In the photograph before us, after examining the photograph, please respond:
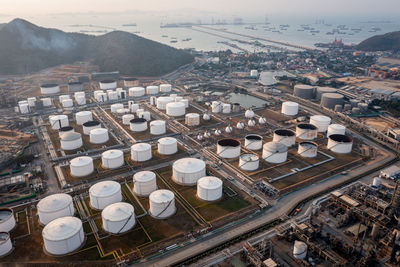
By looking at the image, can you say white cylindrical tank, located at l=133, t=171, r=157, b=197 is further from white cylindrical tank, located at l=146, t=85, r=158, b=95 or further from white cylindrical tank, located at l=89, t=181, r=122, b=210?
white cylindrical tank, located at l=146, t=85, r=158, b=95

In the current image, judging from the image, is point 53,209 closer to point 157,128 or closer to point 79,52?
point 157,128

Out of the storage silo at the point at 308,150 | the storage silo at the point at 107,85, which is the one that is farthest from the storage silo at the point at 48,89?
the storage silo at the point at 308,150

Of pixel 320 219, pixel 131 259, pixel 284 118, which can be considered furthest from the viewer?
pixel 284 118

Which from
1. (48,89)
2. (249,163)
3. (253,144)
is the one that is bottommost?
(253,144)

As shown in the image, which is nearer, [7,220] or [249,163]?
[7,220]

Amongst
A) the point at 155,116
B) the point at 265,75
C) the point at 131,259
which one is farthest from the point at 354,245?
the point at 265,75

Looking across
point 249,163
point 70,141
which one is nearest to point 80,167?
point 70,141

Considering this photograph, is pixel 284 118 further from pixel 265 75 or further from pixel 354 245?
pixel 265 75
